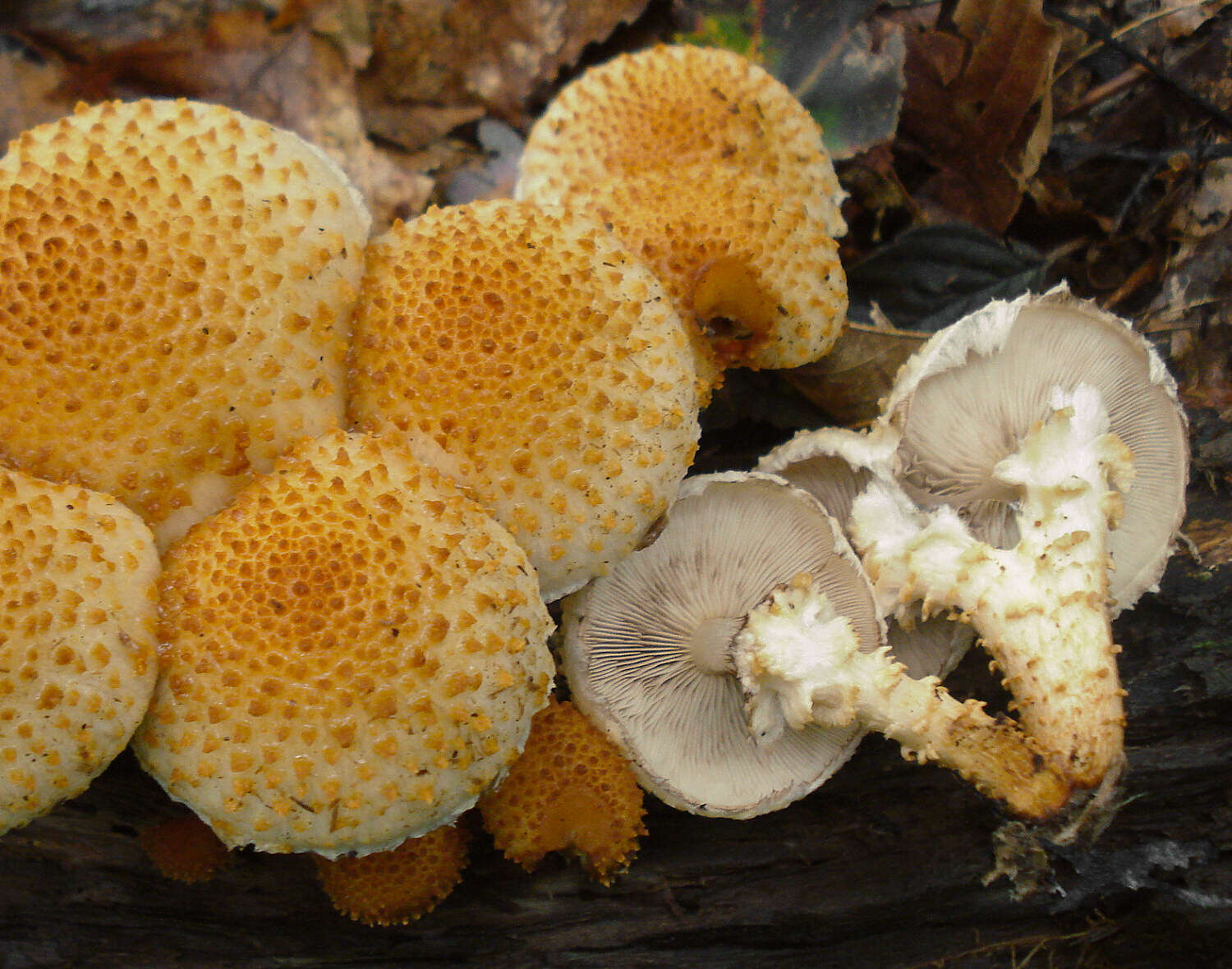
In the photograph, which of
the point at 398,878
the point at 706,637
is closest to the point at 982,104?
the point at 706,637

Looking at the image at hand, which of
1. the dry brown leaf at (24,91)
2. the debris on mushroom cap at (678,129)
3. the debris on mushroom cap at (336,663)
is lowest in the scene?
the debris on mushroom cap at (336,663)

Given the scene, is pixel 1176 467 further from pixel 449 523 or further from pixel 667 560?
pixel 449 523

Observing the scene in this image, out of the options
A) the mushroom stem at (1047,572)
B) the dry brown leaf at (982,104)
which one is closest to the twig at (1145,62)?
the dry brown leaf at (982,104)

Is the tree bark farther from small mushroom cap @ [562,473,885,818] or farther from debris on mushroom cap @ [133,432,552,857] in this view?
debris on mushroom cap @ [133,432,552,857]

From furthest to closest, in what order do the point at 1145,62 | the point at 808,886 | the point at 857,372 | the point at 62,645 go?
the point at 1145,62 → the point at 857,372 → the point at 808,886 → the point at 62,645

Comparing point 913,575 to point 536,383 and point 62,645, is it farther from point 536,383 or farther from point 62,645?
point 62,645

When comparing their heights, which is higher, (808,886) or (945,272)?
(945,272)

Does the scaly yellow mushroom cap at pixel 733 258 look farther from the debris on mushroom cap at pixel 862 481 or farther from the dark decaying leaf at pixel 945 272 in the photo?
the dark decaying leaf at pixel 945 272
